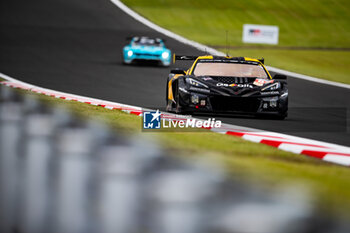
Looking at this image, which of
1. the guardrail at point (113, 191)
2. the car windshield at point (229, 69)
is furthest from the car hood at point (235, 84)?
the guardrail at point (113, 191)

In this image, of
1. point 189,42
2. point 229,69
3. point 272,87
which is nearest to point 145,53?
point 189,42

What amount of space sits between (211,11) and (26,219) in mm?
36800

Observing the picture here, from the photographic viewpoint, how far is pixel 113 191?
278 cm

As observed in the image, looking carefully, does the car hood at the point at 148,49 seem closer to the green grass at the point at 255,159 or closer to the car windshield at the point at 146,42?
the car windshield at the point at 146,42

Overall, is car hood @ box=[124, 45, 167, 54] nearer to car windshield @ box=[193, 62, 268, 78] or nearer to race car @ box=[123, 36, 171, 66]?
race car @ box=[123, 36, 171, 66]

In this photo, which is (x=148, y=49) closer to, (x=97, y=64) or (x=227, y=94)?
(x=97, y=64)

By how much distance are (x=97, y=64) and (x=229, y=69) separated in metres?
12.0

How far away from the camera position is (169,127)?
9.24m

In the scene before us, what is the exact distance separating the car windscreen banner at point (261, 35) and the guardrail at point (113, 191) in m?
26.9

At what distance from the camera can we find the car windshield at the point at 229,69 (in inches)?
472

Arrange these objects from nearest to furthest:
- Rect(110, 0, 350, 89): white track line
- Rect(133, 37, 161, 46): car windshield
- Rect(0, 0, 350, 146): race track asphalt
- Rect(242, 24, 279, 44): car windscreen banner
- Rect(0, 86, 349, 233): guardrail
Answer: Rect(0, 86, 349, 233): guardrail, Rect(0, 0, 350, 146): race track asphalt, Rect(110, 0, 350, 89): white track line, Rect(133, 37, 161, 46): car windshield, Rect(242, 24, 279, 44): car windscreen banner

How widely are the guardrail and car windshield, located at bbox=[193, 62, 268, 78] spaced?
772 centimetres

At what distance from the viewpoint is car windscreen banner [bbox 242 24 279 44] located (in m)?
30.8

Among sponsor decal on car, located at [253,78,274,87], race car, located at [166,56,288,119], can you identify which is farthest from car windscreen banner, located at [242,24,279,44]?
sponsor decal on car, located at [253,78,274,87]
